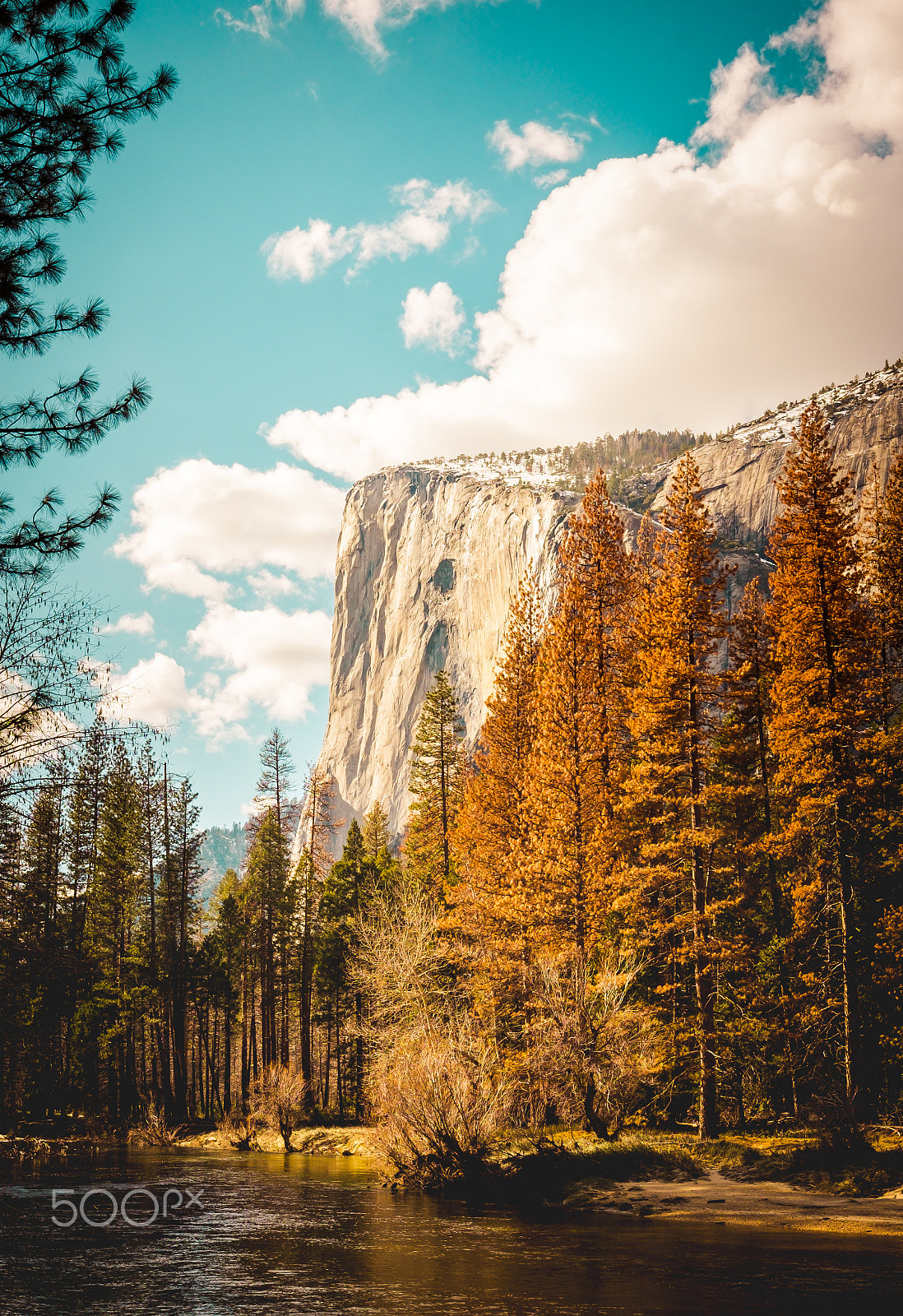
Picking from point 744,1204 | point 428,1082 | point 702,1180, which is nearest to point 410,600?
point 428,1082

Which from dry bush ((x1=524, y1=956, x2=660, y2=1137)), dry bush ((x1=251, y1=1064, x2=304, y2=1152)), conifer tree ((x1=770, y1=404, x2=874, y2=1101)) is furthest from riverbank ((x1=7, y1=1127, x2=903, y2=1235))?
dry bush ((x1=251, y1=1064, x2=304, y2=1152))

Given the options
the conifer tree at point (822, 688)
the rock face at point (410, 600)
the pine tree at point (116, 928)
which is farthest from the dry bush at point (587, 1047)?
the rock face at point (410, 600)

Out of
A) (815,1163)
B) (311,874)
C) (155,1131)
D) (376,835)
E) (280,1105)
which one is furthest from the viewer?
(376,835)

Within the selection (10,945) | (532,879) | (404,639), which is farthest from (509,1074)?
(404,639)

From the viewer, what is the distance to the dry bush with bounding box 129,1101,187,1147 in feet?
102

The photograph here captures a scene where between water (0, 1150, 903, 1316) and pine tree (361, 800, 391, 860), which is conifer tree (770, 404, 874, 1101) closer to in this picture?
water (0, 1150, 903, 1316)

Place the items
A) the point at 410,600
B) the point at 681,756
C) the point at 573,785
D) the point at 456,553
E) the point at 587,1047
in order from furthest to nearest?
1. the point at 410,600
2. the point at 456,553
3. the point at 573,785
4. the point at 681,756
5. the point at 587,1047

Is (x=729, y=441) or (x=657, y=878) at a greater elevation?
(x=729, y=441)

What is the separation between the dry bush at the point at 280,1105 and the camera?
30672 mm

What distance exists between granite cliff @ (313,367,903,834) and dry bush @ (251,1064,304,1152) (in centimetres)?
8105

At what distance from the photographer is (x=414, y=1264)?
36.8ft

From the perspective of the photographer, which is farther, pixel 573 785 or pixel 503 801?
pixel 503 801

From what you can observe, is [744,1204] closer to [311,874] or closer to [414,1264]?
[414,1264]

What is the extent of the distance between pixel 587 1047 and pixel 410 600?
402ft
